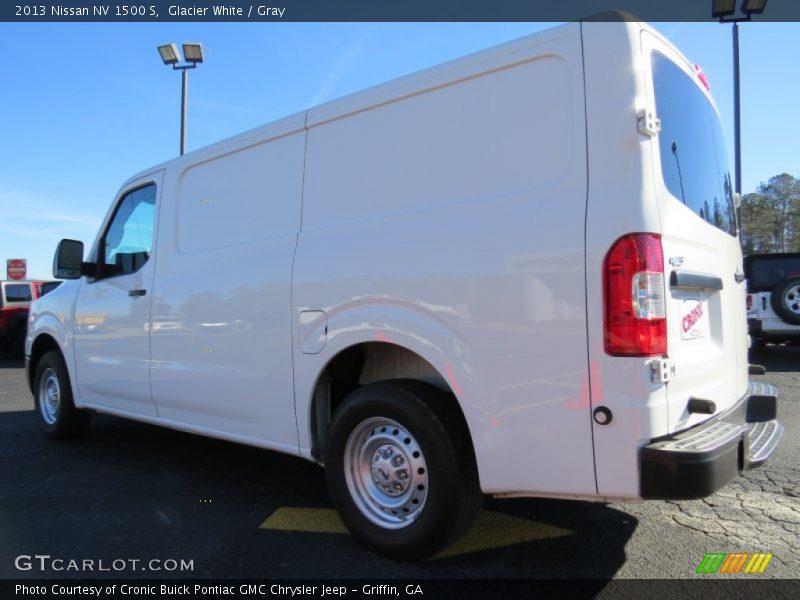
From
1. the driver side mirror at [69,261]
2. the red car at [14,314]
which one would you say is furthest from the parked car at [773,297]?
the red car at [14,314]

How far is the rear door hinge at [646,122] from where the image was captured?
233cm

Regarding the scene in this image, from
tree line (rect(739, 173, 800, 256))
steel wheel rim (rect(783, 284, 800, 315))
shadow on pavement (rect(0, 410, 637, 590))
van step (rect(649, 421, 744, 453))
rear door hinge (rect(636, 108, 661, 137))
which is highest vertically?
tree line (rect(739, 173, 800, 256))

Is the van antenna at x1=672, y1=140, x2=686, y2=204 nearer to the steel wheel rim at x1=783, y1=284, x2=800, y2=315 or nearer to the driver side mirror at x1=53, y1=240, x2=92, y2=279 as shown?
the driver side mirror at x1=53, y1=240, x2=92, y2=279

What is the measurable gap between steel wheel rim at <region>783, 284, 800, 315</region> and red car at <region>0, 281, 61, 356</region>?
566 inches

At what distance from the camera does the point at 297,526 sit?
336 cm

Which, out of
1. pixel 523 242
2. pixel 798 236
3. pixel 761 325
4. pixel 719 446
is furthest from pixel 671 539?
pixel 798 236

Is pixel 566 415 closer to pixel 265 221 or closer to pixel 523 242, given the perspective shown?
pixel 523 242

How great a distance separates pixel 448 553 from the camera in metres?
2.96

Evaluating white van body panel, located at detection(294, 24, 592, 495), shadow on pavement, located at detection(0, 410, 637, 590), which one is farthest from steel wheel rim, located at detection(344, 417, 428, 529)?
white van body panel, located at detection(294, 24, 592, 495)

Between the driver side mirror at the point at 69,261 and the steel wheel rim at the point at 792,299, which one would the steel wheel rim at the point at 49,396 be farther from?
the steel wheel rim at the point at 792,299

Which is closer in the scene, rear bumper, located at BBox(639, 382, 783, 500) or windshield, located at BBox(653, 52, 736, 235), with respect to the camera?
rear bumper, located at BBox(639, 382, 783, 500)

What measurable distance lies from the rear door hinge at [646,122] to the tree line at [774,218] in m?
27.4

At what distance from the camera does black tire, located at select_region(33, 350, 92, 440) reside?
535 centimetres

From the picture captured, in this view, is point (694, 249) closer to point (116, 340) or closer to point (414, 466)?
point (414, 466)
